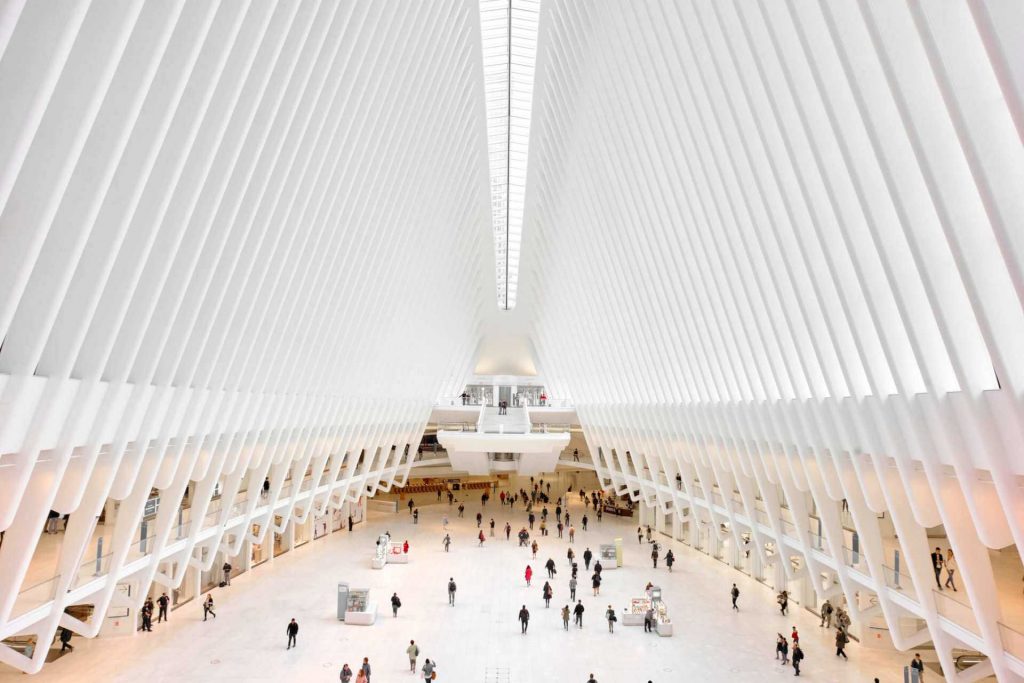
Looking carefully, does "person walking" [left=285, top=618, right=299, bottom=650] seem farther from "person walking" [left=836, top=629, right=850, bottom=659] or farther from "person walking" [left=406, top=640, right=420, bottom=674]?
"person walking" [left=836, top=629, right=850, bottom=659]

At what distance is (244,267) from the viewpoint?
447 inches

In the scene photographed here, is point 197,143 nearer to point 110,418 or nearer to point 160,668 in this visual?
point 110,418

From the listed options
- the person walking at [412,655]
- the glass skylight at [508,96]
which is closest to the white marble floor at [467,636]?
the person walking at [412,655]

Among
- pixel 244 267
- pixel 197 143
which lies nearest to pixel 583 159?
pixel 244 267

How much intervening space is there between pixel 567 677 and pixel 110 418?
999cm

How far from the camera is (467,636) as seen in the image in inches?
655

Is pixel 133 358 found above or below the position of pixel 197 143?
below

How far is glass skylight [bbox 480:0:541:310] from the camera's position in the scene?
19.7m

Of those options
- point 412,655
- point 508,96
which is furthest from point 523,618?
point 508,96

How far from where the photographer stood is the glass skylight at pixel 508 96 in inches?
777

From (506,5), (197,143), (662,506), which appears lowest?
(662,506)

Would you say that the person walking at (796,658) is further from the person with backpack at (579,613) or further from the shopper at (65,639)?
the shopper at (65,639)

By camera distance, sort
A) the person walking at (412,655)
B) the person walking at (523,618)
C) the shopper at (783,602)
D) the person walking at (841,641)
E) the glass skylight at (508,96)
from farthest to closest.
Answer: the glass skylight at (508,96), the shopper at (783,602), the person walking at (523,618), the person walking at (841,641), the person walking at (412,655)

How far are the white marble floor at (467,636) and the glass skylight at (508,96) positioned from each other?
15.1 m
